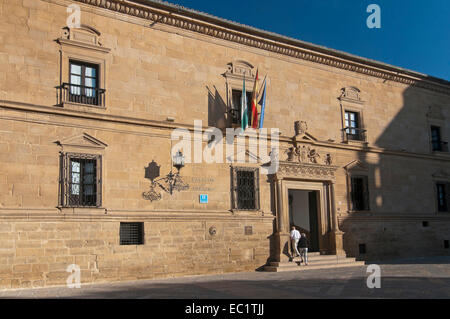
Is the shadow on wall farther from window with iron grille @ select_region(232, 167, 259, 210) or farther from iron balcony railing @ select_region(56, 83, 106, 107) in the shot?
iron balcony railing @ select_region(56, 83, 106, 107)

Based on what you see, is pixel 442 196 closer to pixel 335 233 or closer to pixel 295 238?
pixel 335 233

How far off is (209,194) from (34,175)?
206 inches

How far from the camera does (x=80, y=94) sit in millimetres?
13078

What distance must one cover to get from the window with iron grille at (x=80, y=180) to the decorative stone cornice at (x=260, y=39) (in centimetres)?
451

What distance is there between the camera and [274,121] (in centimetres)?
1661

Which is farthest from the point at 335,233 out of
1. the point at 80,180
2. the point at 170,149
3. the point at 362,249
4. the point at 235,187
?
the point at 80,180

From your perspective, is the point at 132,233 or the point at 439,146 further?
the point at 439,146

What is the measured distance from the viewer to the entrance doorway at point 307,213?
17.5 meters

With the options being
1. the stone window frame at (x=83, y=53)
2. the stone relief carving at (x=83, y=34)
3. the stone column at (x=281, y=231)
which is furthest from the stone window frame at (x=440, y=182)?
the stone relief carving at (x=83, y=34)

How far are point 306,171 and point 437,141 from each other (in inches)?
323

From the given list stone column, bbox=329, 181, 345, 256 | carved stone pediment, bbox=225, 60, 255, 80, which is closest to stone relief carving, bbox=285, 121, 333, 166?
stone column, bbox=329, 181, 345, 256

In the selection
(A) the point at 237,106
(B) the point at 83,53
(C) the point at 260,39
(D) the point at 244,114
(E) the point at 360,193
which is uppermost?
(C) the point at 260,39
